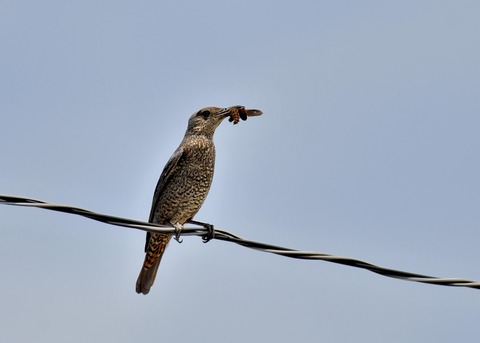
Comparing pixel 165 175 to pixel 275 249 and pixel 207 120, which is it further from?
pixel 275 249

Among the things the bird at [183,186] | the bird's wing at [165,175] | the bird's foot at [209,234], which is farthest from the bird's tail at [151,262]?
the bird's foot at [209,234]

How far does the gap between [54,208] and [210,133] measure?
250 inches

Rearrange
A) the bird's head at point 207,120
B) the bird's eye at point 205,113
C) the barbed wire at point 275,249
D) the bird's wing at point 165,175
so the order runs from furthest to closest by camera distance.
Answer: the bird's eye at point 205,113 → the bird's head at point 207,120 → the bird's wing at point 165,175 → the barbed wire at point 275,249

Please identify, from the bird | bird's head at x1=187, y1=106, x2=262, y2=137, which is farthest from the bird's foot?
bird's head at x1=187, y1=106, x2=262, y2=137

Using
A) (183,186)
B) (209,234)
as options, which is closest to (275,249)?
(209,234)

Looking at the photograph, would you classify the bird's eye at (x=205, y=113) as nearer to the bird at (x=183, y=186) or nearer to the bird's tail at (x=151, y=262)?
the bird at (x=183, y=186)

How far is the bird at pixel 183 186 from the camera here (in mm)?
11961

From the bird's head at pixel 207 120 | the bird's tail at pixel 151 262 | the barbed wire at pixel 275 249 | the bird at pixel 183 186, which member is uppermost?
the bird's head at pixel 207 120

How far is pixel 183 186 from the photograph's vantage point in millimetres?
12008

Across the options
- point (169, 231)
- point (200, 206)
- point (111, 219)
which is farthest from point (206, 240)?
point (200, 206)

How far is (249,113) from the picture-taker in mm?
11312

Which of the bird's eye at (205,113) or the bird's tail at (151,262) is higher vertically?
A: the bird's eye at (205,113)

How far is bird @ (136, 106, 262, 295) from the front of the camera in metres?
12.0

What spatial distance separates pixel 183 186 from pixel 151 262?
3.55 feet
